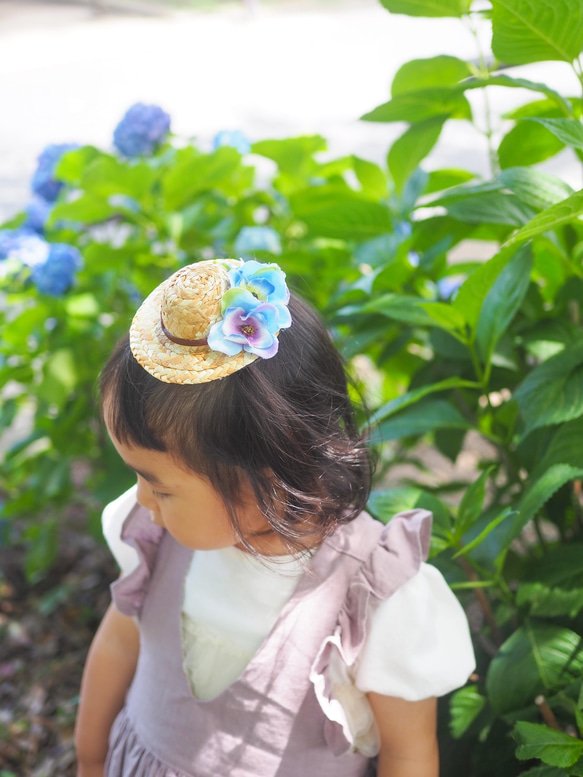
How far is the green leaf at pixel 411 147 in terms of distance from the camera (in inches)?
40.8

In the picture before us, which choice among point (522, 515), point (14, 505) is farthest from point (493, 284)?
point (14, 505)

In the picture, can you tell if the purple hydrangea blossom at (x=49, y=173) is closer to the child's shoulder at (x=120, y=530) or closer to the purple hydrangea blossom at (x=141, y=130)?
the purple hydrangea blossom at (x=141, y=130)

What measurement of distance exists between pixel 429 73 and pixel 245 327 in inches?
21.1

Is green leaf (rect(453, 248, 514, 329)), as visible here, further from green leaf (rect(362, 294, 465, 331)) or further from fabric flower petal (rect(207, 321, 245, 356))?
fabric flower petal (rect(207, 321, 245, 356))

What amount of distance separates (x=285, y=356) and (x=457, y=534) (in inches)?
11.6

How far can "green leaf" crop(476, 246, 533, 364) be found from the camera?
0.91 m

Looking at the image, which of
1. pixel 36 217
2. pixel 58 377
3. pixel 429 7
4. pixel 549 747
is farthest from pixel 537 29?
pixel 36 217

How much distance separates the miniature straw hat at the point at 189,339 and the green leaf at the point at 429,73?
47cm

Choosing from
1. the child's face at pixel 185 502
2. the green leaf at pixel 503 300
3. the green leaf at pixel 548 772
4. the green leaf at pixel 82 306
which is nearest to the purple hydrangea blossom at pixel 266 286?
the child's face at pixel 185 502

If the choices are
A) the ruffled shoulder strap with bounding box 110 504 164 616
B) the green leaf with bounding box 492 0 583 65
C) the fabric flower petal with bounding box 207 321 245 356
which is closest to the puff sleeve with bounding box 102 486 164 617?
the ruffled shoulder strap with bounding box 110 504 164 616

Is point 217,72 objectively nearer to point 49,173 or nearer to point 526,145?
point 49,173

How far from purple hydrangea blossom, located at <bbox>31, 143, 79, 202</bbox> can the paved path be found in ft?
7.41

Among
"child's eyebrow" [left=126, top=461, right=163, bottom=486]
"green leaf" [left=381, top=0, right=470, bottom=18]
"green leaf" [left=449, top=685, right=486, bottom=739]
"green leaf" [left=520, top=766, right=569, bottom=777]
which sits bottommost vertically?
"green leaf" [left=449, top=685, right=486, bottom=739]

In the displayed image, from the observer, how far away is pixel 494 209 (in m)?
0.95
